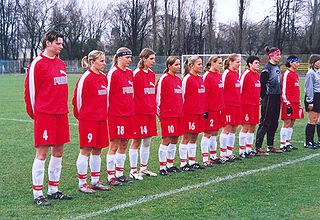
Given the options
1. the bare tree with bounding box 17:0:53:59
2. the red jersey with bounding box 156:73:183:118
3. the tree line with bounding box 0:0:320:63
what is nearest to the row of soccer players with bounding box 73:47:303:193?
the red jersey with bounding box 156:73:183:118

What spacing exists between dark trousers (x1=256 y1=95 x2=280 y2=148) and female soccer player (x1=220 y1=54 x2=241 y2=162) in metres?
1.02

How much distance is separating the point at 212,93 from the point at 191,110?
0.70 meters

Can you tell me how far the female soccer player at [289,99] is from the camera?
10.0 meters

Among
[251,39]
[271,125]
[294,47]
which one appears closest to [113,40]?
[251,39]

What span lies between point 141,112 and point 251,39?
198 feet

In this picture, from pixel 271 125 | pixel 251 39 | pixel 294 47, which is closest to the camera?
pixel 271 125

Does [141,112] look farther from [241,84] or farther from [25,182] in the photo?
[241,84]

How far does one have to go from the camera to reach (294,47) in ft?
201

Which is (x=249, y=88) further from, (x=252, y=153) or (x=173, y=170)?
(x=173, y=170)

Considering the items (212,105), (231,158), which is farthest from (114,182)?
(231,158)

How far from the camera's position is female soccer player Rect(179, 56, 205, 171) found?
807 centimetres

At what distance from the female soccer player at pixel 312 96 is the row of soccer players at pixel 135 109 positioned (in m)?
0.29

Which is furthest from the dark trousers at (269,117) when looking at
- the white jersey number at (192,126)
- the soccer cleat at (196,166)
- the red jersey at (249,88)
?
the white jersey number at (192,126)

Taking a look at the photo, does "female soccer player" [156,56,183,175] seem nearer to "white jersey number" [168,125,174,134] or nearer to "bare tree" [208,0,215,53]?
"white jersey number" [168,125,174,134]
